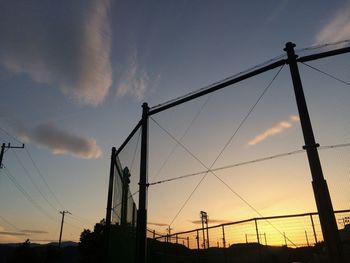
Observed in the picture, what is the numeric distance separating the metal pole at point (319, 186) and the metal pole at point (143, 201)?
4165 millimetres

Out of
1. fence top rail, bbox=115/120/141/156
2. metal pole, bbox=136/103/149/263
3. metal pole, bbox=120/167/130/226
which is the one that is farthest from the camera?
metal pole, bbox=120/167/130/226

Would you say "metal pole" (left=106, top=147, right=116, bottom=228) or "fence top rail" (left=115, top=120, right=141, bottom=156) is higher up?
"fence top rail" (left=115, top=120, right=141, bottom=156)

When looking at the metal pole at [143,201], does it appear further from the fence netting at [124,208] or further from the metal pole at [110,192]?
the metal pole at [110,192]

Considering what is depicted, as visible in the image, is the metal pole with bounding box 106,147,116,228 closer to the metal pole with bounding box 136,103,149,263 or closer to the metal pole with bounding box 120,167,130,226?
the metal pole with bounding box 120,167,130,226

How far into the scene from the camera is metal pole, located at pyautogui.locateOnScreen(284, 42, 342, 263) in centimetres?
449

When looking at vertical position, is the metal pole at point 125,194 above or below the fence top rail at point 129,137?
below

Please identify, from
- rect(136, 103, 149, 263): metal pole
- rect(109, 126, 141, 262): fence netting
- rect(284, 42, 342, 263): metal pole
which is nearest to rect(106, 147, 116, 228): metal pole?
rect(109, 126, 141, 262): fence netting

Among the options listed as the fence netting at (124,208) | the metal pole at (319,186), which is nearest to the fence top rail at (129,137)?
the fence netting at (124,208)

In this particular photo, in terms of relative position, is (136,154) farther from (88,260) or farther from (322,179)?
(88,260)

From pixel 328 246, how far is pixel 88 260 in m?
34.7

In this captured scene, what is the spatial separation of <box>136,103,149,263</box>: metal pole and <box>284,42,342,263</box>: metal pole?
417 centimetres

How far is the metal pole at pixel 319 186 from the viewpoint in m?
4.49

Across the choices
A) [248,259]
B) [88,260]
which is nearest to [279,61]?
[248,259]

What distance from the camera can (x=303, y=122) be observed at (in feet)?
17.3
